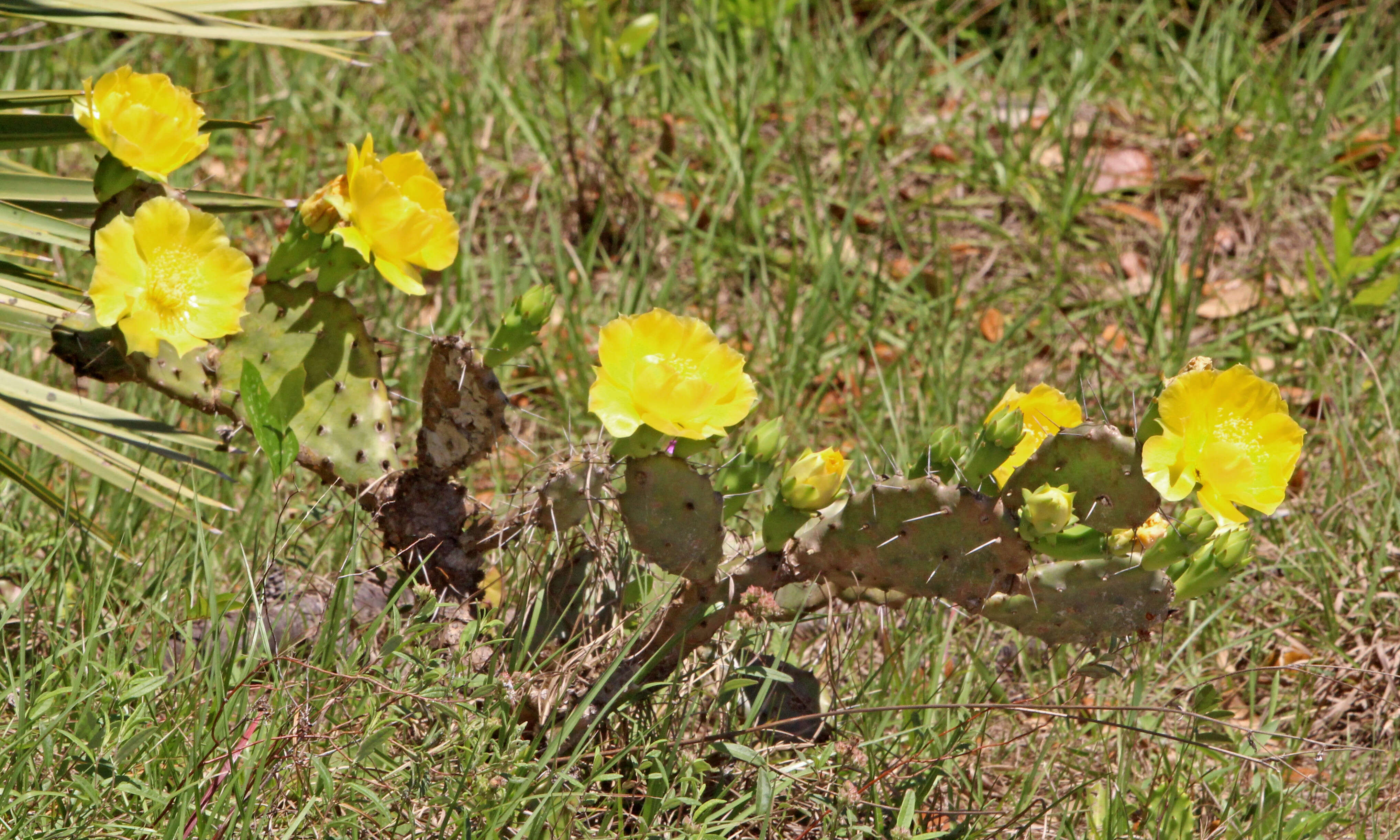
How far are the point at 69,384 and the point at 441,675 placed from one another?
1583 mm

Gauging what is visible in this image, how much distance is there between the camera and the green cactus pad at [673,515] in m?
1.42

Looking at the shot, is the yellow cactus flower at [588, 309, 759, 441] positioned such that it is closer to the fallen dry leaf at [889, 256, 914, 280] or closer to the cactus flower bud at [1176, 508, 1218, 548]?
the cactus flower bud at [1176, 508, 1218, 548]

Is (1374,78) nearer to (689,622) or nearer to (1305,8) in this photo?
(1305,8)

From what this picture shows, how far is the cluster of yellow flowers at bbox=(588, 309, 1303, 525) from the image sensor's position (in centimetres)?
130

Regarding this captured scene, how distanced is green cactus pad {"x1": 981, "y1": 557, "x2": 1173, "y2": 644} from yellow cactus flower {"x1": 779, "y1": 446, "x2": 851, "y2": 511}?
0.27m

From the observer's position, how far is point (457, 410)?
1.59m

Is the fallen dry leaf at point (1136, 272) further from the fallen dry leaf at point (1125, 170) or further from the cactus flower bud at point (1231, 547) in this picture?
the cactus flower bud at point (1231, 547)

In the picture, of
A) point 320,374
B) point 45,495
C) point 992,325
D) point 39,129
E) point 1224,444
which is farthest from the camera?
point 992,325

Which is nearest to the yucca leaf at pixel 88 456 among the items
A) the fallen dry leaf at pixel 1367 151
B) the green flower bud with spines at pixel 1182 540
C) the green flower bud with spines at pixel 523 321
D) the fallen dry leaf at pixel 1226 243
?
the green flower bud with spines at pixel 523 321

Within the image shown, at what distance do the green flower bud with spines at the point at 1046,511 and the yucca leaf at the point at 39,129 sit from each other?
1266 millimetres

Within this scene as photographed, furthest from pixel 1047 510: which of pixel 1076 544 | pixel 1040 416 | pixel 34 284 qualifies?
pixel 34 284

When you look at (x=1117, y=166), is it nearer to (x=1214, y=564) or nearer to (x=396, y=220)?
(x=1214, y=564)

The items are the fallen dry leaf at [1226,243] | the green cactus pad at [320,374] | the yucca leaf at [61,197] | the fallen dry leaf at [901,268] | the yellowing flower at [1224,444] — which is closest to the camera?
the yellowing flower at [1224,444]

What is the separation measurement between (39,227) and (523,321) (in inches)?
34.4
